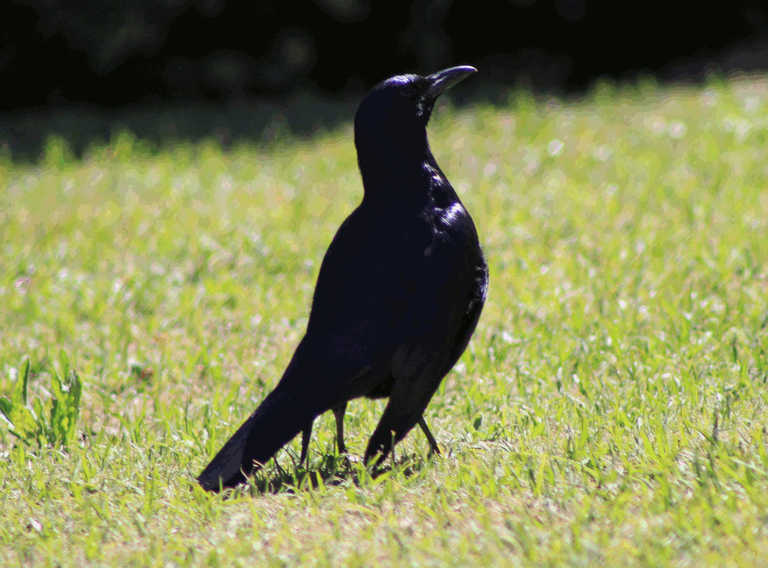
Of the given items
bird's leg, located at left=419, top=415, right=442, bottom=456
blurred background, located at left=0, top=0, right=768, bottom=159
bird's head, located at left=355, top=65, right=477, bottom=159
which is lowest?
bird's leg, located at left=419, top=415, right=442, bottom=456

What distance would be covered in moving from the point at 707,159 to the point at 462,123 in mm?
2280

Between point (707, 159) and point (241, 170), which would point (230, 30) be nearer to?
point (241, 170)

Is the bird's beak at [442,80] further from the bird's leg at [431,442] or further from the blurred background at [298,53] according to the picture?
the blurred background at [298,53]

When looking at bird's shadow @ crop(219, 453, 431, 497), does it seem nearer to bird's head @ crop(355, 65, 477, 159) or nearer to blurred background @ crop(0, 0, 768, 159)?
bird's head @ crop(355, 65, 477, 159)

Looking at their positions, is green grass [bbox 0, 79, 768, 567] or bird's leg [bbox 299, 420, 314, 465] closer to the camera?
green grass [bbox 0, 79, 768, 567]

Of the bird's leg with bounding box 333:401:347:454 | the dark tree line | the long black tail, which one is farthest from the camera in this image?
the dark tree line

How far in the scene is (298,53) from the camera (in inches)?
387

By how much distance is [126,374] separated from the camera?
4.09m

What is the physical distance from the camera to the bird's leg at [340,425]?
297cm

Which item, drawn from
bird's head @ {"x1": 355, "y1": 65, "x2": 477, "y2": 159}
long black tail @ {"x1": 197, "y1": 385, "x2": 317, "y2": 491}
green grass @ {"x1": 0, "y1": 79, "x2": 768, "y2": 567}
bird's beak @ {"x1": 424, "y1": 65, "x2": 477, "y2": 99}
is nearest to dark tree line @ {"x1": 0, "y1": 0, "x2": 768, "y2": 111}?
green grass @ {"x1": 0, "y1": 79, "x2": 768, "y2": 567}

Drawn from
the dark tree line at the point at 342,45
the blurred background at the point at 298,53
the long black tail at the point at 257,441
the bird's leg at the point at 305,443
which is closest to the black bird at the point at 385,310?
the long black tail at the point at 257,441

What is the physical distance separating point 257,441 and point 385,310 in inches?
22.3

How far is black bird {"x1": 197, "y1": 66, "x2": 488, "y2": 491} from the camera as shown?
2.77 m

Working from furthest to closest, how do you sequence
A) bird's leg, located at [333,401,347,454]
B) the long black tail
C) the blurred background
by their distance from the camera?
the blurred background < bird's leg, located at [333,401,347,454] < the long black tail
